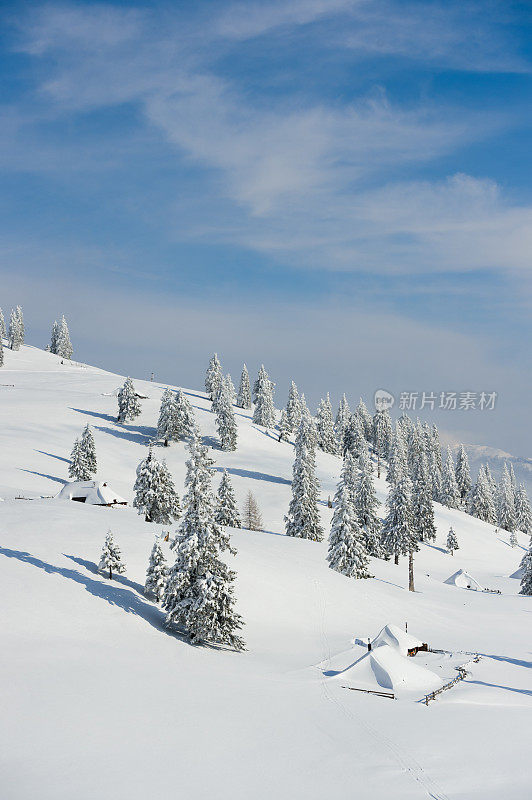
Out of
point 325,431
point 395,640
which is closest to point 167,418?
point 325,431

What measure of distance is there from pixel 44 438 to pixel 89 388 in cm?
4729

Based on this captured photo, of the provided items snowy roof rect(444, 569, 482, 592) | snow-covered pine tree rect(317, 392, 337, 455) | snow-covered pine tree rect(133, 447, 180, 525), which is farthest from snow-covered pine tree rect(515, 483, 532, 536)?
snow-covered pine tree rect(133, 447, 180, 525)

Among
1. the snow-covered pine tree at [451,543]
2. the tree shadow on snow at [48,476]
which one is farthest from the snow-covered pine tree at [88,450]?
the snow-covered pine tree at [451,543]

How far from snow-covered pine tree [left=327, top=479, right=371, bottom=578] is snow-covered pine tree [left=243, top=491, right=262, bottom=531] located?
20466 millimetres

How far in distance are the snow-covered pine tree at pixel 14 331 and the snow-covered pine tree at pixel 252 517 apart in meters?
128

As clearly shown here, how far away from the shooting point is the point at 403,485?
221ft

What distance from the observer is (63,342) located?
7544 inches

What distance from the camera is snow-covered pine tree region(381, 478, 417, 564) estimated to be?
66938 mm

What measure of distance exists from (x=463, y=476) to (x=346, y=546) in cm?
9756

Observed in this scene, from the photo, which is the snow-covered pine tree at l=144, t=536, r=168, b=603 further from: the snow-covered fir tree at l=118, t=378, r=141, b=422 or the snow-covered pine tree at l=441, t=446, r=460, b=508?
the snow-covered pine tree at l=441, t=446, r=460, b=508

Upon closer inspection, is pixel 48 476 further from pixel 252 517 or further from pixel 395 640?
pixel 395 640

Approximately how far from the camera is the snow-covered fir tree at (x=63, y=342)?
192 m

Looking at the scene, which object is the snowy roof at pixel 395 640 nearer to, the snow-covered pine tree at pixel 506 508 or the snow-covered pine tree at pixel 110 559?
the snow-covered pine tree at pixel 110 559

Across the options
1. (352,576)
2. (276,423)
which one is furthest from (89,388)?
(352,576)
